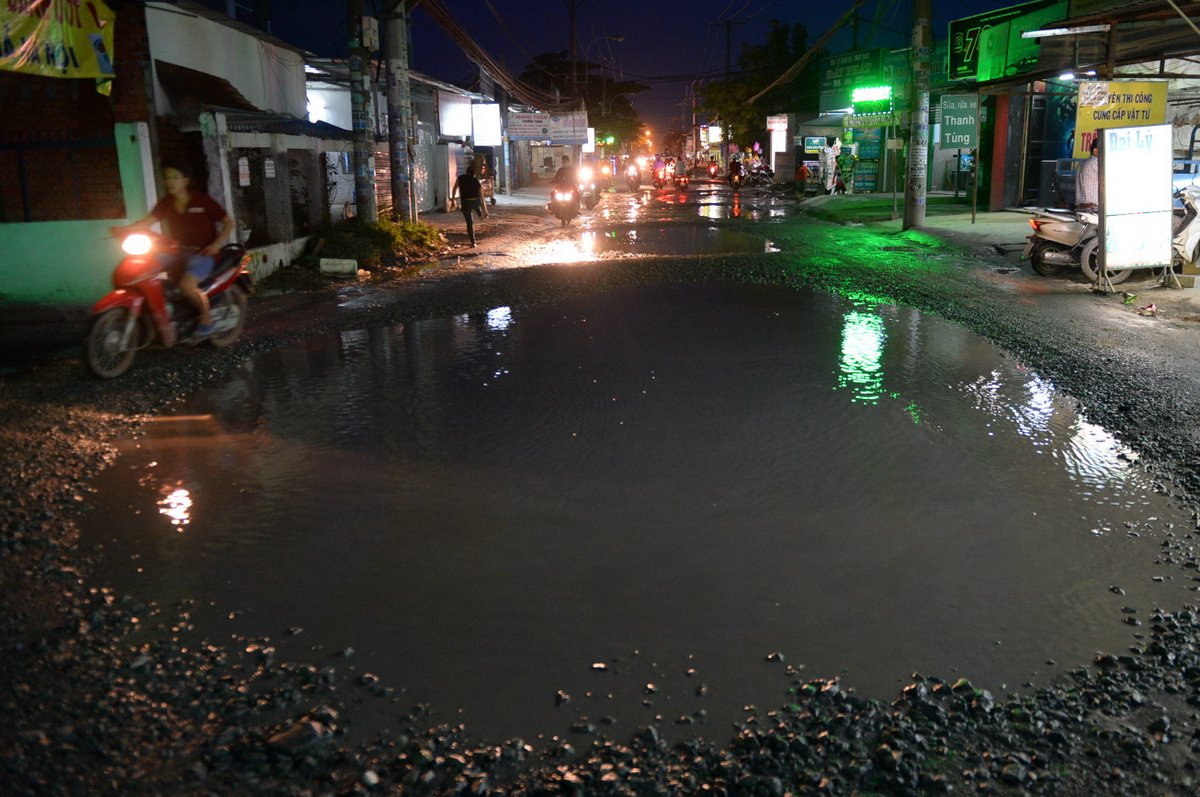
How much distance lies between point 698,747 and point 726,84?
72609 millimetres

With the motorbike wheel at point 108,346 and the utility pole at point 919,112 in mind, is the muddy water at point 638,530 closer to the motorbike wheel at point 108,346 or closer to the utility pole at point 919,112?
the motorbike wheel at point 108,346

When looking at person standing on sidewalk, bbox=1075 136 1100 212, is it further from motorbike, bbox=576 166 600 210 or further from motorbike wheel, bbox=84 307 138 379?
motorbike, bbox=576 166 600 210

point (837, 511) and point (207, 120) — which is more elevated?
point (207, 120)

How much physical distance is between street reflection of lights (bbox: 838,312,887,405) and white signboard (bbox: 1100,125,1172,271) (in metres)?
3.71

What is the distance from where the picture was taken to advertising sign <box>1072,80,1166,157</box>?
14453mm

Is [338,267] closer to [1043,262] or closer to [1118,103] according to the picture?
[1043,262]

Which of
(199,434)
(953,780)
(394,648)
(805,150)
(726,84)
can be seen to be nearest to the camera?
(953,780)

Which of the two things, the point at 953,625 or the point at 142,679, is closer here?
the point at 142,679

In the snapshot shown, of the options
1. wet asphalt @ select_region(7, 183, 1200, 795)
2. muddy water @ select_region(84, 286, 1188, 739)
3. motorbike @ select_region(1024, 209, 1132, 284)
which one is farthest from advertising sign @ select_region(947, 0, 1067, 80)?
wet asphalt @ select_region(7, 183, 1200, 795)

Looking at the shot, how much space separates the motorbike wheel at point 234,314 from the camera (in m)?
10.1

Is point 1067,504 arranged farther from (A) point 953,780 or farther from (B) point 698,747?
(B) point 698,747

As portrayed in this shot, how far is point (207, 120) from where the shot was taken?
45.7 ft

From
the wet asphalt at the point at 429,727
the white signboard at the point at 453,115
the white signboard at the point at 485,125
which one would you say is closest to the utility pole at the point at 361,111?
the wet asphalt at the point at 429,727

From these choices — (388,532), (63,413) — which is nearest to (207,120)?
(63,413)
